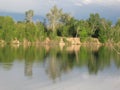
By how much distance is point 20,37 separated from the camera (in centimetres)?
9200

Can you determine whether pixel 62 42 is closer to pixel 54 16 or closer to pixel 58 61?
pixel 54 16

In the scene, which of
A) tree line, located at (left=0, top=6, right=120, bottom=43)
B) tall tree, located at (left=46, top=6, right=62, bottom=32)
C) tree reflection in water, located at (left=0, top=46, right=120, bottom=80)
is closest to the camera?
tree reflection in water, located at (left=0, top=46, right=120, bottom=80)

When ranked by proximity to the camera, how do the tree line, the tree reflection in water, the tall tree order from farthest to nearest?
the tall tree
the tree line
the tree reflection in water

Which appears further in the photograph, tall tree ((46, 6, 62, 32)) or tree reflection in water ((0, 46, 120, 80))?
tall tree ((46, 6, 62, 32))

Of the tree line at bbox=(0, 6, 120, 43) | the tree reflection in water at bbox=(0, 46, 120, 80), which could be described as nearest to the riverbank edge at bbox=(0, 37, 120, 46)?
the tree line at bbox=(0, 6, 120, 43)

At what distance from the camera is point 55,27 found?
101 meters

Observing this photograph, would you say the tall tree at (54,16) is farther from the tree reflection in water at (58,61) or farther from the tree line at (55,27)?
the tree reflection in water at (58,61)

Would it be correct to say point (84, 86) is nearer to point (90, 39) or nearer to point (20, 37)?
point (20, 37)

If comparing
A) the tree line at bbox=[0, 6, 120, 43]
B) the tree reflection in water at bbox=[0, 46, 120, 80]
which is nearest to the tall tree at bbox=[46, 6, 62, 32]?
the tree line at bbox=[0, 6, 120, 43]

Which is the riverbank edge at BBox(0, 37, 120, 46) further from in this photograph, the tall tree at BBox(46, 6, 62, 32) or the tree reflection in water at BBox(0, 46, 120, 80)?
the tree reflection in water at BBox(0, 46, 120, 80)

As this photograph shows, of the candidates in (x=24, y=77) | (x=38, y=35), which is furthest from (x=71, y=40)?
(x=24, y=77)

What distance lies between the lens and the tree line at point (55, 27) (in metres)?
90.8

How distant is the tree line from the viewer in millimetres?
90806

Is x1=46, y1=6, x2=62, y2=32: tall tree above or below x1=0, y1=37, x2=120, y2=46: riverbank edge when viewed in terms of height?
above
